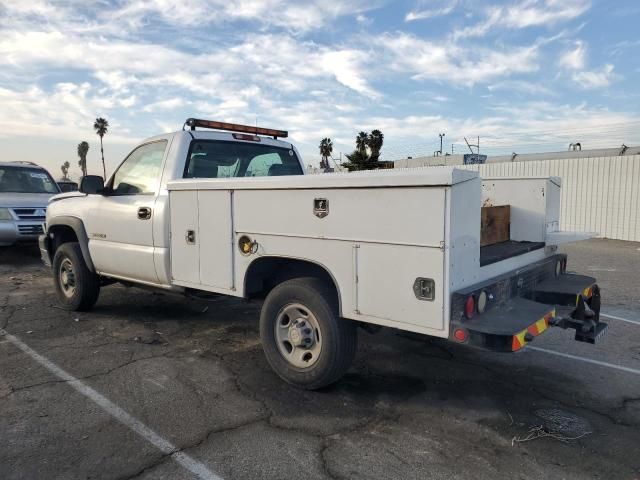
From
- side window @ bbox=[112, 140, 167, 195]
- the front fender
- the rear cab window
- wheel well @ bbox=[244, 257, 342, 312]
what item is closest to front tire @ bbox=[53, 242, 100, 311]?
the front fender

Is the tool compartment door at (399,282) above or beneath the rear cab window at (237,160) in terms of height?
beneath

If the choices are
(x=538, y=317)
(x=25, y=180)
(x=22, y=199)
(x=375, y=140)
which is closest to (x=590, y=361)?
(x=538, y=317)

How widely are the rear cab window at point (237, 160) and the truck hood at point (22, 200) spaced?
7.10 meters

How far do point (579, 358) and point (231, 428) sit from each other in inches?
138

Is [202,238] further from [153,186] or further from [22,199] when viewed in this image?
[22,199]

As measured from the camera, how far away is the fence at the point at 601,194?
1616 centimetres

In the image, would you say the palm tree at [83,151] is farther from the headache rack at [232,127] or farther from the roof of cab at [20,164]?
the headache rack at [232,127]

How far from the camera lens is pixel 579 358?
516 cm

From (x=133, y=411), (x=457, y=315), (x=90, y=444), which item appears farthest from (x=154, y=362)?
(x=457, y=315)

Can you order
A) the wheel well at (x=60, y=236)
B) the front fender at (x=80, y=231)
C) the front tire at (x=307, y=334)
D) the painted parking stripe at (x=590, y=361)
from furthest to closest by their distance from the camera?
the wheel well at (x=60, y=236) → the front fender at (x=80, y=231) → the painted parking stripe at (x=590, y=361) → the front tire at (x=307, y=334)

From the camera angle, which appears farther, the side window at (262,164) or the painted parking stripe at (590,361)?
the side window at (262,164)

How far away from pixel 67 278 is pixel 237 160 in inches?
112

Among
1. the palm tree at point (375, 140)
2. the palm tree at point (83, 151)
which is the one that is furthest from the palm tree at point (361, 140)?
the palm tree at point (83, 151)

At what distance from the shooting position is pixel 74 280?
6.54 metres
